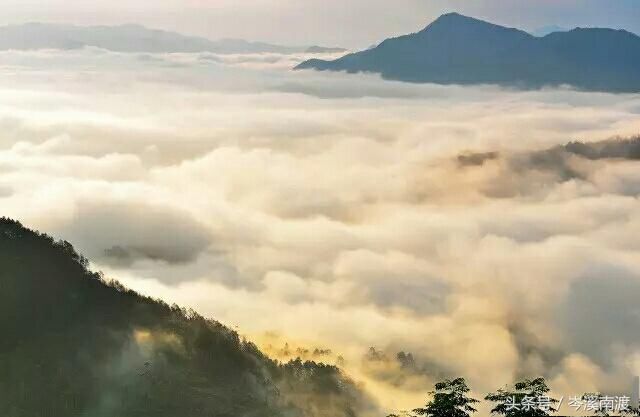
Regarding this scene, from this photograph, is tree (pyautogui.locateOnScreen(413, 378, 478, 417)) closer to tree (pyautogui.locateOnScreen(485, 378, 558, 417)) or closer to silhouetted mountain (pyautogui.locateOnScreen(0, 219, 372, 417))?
tree (pyautogui.locateOnScreen(485, 378, 558, 417))

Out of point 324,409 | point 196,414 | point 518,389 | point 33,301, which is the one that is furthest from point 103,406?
point 518,389

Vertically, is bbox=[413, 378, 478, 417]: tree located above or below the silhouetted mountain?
below

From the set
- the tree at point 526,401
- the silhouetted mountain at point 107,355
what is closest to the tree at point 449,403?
the tree at point 526,401

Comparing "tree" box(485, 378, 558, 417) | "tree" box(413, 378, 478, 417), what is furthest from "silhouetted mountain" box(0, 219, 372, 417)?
"tree" box(485, 378, 558, 417)

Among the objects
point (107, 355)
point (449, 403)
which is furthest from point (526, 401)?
point (107, 355)

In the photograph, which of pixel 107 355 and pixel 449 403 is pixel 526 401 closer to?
pixel 449 403

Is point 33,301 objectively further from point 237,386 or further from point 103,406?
point 237,386

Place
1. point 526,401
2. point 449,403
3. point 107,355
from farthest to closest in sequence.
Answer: point 107,355 → point 449,403 → point 526,401
